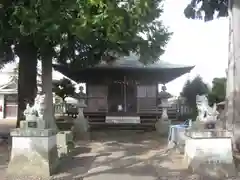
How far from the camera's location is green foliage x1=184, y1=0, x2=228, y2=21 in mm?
14672

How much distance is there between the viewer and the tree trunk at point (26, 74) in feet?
57.4

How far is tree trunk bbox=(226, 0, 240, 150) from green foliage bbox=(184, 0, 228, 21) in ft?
9.02

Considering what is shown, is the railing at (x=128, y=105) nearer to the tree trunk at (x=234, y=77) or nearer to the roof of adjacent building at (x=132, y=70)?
the roof of adjacent building at (x=132, y=70)

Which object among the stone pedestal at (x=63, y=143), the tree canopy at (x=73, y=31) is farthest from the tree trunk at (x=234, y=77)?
the stone pedestal at (x=63, y=143)

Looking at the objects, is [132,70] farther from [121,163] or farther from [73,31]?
[121,163]

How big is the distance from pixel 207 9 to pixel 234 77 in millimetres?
4523

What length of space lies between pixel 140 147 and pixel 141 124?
23.9 feet

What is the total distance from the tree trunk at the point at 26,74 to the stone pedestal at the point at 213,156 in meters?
10.5

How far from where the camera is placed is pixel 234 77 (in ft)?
37.7

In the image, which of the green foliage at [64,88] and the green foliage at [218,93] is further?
the green foliage at [218,93]

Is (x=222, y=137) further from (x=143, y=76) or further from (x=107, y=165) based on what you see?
(x=143, y=76)

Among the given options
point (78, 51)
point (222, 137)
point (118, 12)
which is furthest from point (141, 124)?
point (118, 12)

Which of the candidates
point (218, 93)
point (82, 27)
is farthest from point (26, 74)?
point (218, 93)

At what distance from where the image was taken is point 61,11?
1198 cm
